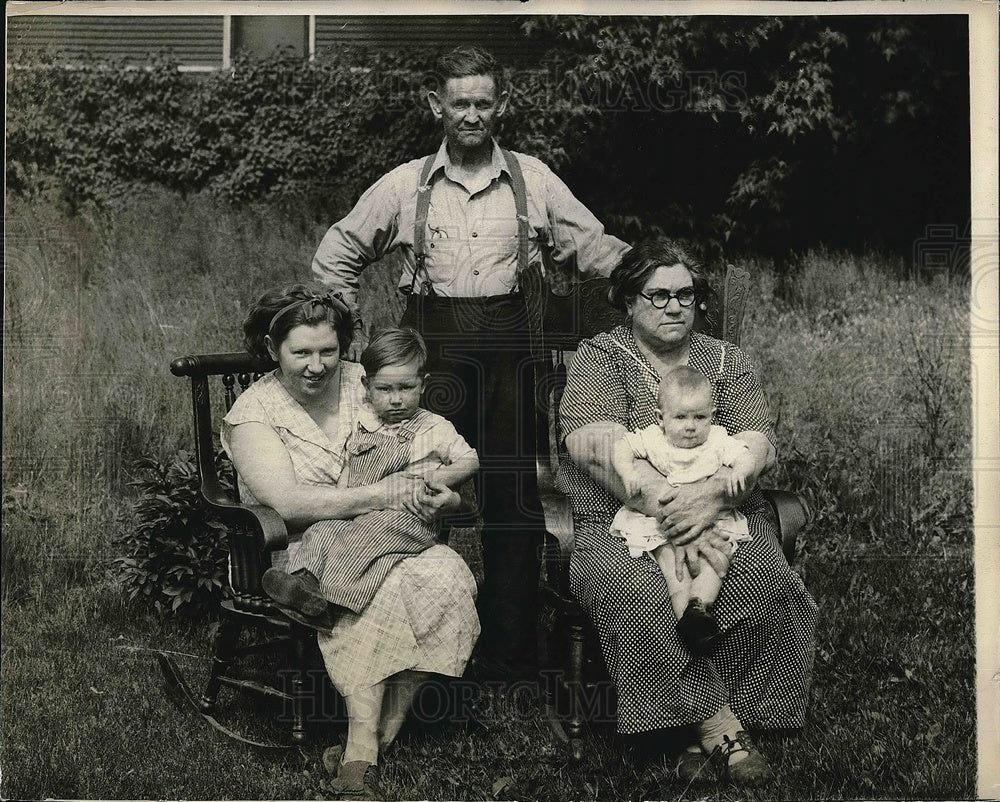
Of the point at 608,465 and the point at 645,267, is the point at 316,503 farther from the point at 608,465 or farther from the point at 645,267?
the point at 645,267

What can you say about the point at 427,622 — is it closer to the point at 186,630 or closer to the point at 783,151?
the point at 186,630

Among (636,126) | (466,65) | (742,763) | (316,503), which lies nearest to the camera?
(742,763)

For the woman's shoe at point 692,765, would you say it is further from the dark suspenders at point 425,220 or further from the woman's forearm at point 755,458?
the dark suspenders at point 425,220

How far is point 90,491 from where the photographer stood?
4.85 m

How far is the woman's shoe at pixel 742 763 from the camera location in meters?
3.86

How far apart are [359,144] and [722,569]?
271 centimetres

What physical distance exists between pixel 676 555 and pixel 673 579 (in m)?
0.08

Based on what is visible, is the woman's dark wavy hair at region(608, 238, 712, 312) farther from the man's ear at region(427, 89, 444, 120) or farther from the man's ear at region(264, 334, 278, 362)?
the man's ear at region(264, 334, 278, 362)

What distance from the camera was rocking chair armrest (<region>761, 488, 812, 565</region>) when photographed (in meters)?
4.03

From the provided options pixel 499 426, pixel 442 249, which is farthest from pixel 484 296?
pixel 499 426

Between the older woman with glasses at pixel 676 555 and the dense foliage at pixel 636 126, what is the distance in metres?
1.06

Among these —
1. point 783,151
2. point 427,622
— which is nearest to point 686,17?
point 783,151

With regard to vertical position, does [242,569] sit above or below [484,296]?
below

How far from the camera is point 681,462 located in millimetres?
3926
